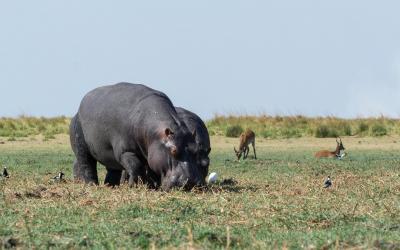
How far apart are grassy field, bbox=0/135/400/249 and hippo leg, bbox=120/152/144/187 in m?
0.70

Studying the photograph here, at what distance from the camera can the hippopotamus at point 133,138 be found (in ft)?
43.6

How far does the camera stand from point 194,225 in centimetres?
932

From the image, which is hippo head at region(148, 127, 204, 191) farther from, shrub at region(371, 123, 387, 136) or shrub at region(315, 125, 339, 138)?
shrub at region(371, 123, 387, 136)

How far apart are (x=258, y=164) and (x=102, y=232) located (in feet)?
44.0

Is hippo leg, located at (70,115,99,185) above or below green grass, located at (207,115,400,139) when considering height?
below

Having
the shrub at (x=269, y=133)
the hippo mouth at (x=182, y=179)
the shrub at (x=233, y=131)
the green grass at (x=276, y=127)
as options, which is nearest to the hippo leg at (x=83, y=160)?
the hippo mouth at (x=182, y=179)

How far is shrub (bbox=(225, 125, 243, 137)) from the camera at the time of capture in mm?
36406

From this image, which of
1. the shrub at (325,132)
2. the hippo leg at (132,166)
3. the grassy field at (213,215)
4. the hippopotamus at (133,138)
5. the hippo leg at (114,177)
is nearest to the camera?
the grassy field at (213,215)

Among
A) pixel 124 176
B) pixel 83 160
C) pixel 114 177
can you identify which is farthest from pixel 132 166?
pixel 83 160

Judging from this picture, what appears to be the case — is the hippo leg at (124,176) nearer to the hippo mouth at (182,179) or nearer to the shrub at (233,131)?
the hippo mouth at (182,179)

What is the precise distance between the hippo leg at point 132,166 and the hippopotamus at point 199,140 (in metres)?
0.14

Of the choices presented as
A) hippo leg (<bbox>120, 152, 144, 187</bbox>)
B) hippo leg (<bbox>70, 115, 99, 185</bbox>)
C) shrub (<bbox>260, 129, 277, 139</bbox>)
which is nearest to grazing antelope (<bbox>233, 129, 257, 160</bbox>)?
shrub (<bbox>260, 129, 277, 139</bbox>)

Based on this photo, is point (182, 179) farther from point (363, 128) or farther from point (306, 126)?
point (306, 126)

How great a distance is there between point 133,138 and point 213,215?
4.25 meters
